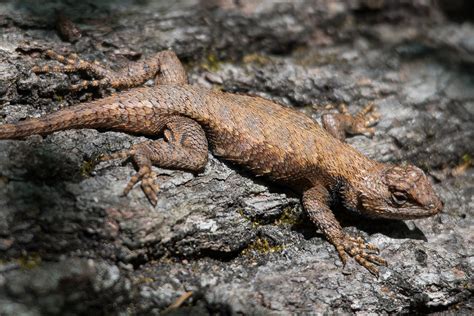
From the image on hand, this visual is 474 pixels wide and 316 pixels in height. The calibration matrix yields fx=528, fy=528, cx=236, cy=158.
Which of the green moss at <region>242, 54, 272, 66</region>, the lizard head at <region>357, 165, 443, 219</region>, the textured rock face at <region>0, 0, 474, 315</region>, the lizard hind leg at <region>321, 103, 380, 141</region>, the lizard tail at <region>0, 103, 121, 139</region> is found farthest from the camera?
the green moss at <region>242, 54, 272, 66</region>

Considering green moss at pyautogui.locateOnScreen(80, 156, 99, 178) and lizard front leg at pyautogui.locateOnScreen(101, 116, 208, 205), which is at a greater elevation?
lizard front leg at pyautogui.locateOnScreen(101, 116, 208, 205)

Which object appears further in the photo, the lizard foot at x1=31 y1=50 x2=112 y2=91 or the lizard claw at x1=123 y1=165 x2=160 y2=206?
the lizard foot at x1=31 y1=50 x2=112 y2=91

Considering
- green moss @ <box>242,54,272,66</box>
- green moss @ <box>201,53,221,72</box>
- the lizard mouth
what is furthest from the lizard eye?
green moss @ <box>201,53,221,72</box>

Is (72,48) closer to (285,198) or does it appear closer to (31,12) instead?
(31,12)

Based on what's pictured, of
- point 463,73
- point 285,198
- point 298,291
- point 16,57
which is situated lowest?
point 298,291

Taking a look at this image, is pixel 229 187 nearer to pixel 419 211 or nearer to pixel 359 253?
pixel 359 253

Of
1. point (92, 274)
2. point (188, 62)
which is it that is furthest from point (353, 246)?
point (188, 62)

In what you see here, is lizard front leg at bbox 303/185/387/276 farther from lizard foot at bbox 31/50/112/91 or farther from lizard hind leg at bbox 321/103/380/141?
lizard foot at bbox 31/50/112/91
